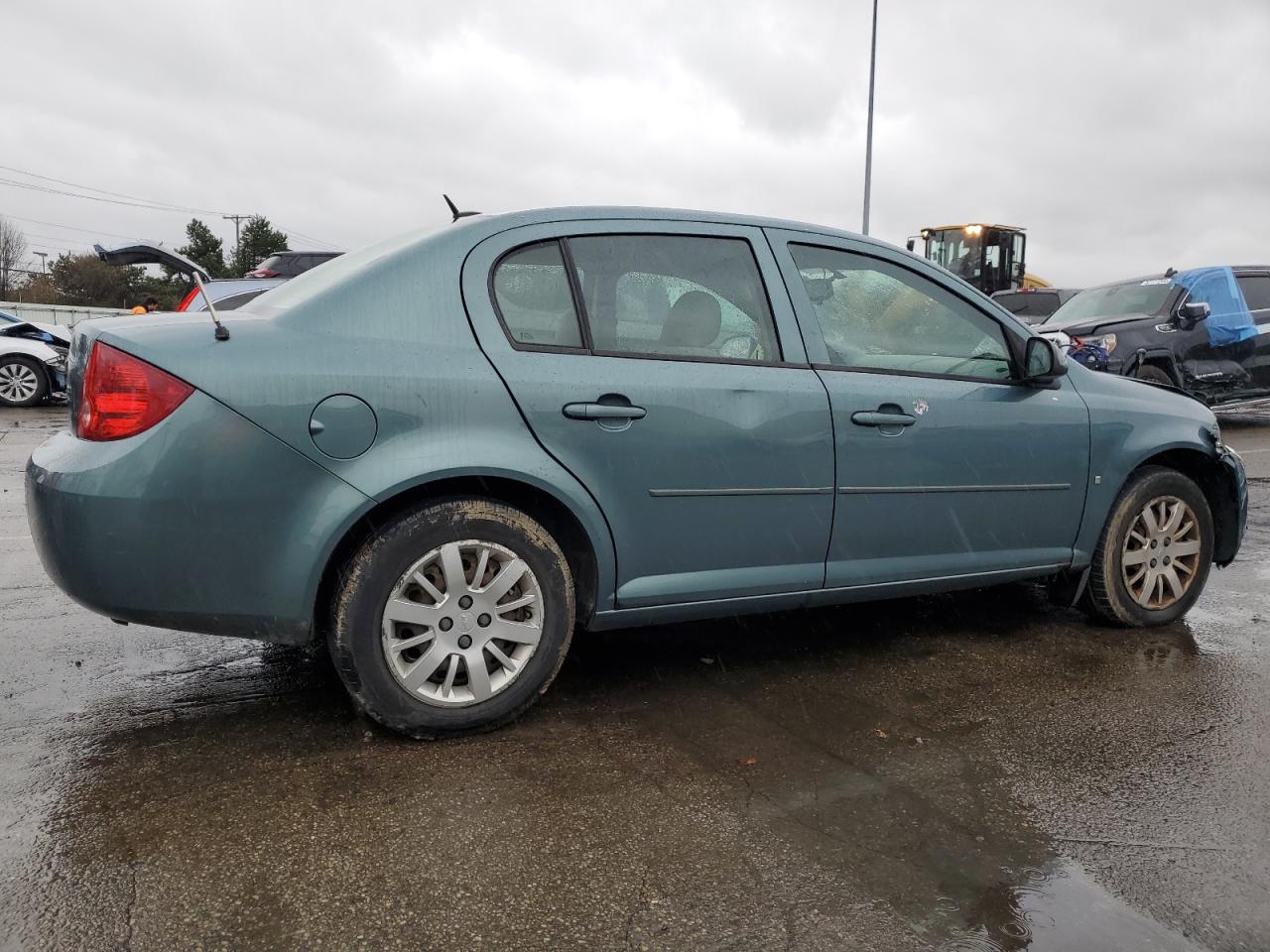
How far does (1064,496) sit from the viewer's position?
4078 mm

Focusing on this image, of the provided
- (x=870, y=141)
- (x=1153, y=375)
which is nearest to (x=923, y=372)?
(x=1153, y=375)

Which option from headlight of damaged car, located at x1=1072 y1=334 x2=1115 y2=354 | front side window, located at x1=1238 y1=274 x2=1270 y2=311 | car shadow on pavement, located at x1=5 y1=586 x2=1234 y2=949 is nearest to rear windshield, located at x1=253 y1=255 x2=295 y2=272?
headlight of damaged car, located at x1=1072 y1=334 x2=1115 y2=354

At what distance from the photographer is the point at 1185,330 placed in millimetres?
10820

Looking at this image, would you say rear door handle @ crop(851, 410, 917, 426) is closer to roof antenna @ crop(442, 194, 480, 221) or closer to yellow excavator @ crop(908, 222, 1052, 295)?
roof antenna @ crop(442, 194, 480, 221)

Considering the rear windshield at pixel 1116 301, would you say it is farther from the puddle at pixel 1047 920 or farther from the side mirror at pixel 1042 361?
the puddle at pixel 1047 920

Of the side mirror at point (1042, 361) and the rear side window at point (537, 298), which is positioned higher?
the rear side window at point (537, 298)

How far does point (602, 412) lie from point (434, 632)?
83 centimetres

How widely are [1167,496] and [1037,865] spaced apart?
2.45 metres

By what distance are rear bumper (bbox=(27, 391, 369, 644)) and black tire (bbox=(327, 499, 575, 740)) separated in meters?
0.12

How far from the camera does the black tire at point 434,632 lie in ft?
9.55

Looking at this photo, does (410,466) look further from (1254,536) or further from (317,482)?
(1254,536)

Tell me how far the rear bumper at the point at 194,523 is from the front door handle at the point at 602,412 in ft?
2.22

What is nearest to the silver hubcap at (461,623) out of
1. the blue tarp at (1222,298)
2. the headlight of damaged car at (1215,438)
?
the headlight of damaged car at (1215,438)

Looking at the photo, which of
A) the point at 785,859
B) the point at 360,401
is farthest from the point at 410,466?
the point at 785,859
